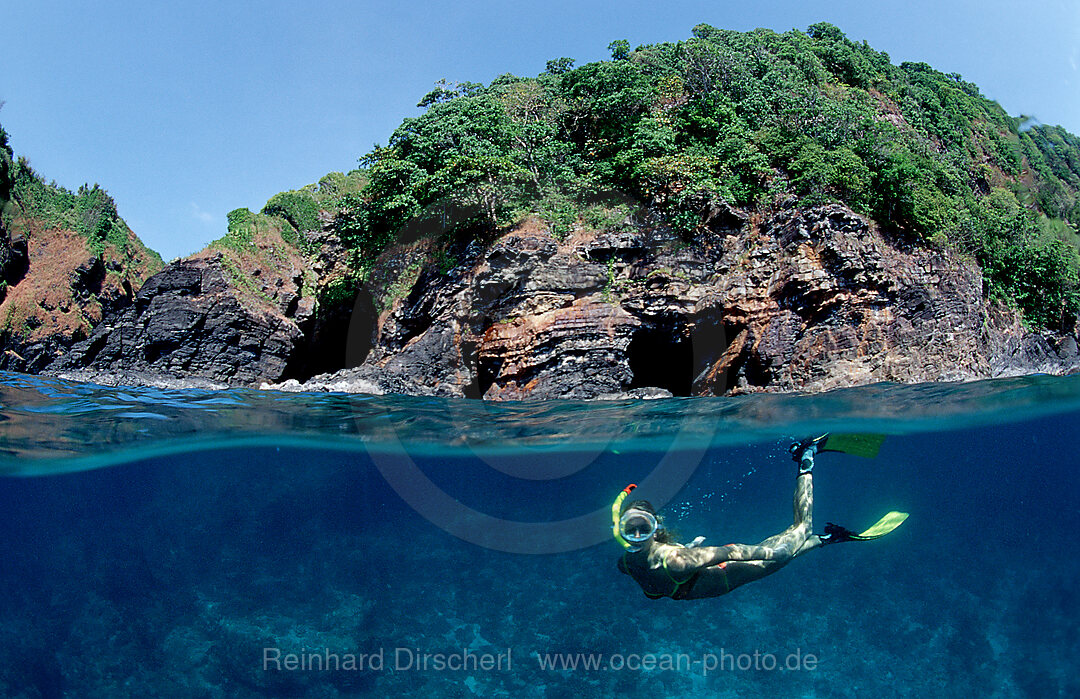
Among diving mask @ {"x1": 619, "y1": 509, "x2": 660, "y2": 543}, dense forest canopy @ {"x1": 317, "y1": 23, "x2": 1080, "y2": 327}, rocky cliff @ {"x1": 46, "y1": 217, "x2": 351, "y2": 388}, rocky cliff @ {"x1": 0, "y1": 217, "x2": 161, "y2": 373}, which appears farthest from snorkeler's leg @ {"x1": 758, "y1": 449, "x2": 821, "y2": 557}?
rocky cliff @ {"x1": 0, "y1": 217, "x2": 161, "y2": 373}

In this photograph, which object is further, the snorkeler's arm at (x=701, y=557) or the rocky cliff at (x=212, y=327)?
the rocky cliff at (x=212, y=327)

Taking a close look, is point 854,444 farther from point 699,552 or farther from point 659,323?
point 659,323

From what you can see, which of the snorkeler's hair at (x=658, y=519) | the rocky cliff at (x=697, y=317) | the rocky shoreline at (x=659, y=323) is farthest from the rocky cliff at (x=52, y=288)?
the snorkeler's hair at (x=658, y=519)

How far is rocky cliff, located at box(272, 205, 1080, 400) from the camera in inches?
486

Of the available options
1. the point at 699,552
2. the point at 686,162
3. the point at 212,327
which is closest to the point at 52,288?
the point at 212,327

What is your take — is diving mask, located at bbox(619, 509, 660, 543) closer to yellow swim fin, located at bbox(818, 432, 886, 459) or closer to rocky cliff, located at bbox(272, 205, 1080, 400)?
yellow swim fin, located at bbox(818, 432, 886, 459)

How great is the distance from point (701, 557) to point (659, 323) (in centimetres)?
792

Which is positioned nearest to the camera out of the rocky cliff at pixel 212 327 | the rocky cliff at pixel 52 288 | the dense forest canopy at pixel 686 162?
the dense forest canopy at pixel 686 162

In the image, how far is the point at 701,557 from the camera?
5.83 m

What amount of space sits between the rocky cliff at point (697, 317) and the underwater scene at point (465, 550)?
632mm

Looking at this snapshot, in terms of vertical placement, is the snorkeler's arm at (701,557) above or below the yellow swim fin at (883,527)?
below

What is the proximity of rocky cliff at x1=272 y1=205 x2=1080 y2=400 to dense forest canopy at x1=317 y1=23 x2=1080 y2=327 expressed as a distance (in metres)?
0.86

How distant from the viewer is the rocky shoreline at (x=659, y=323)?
1238cm

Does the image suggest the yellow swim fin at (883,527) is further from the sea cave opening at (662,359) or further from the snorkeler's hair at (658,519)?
the sea cave opening at (662,359)
